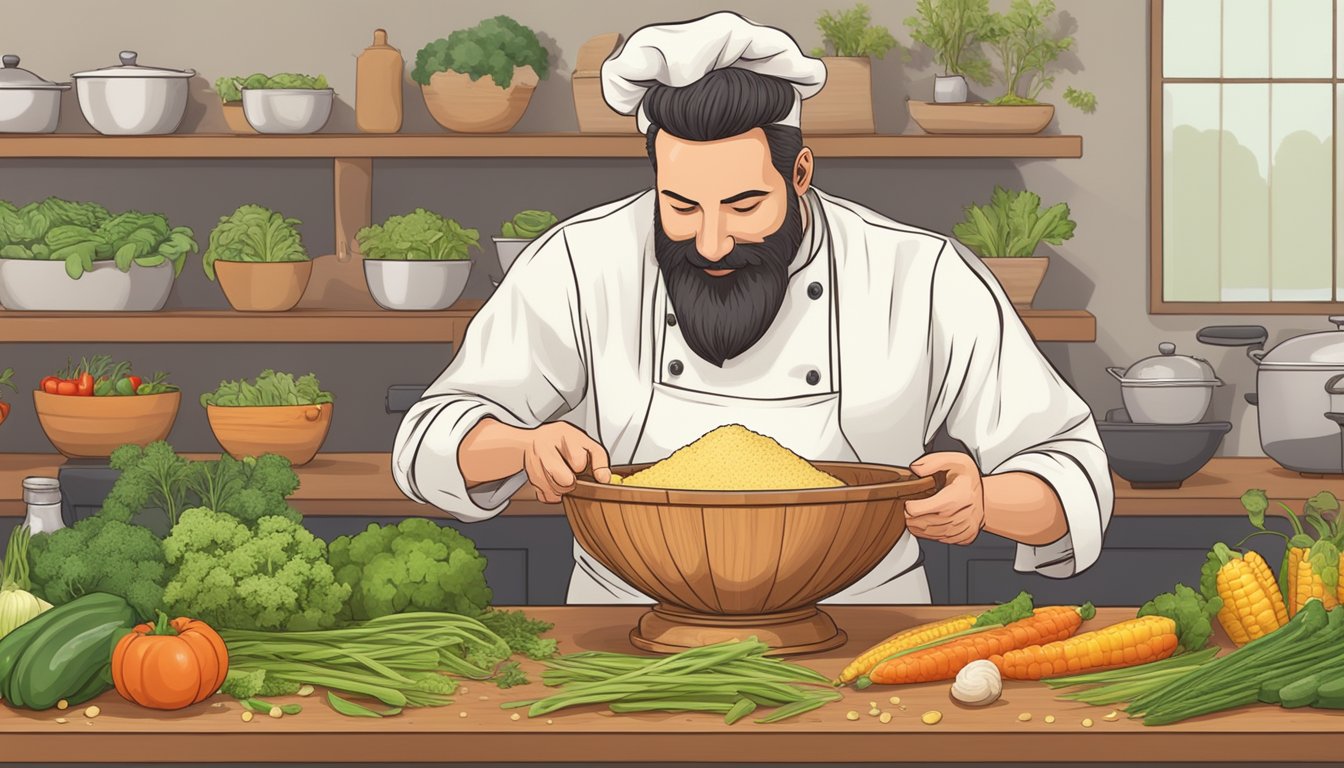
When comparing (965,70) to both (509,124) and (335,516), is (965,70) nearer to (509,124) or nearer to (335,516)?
(509,124)

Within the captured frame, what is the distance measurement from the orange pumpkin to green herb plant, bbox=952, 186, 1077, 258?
8.04 feet

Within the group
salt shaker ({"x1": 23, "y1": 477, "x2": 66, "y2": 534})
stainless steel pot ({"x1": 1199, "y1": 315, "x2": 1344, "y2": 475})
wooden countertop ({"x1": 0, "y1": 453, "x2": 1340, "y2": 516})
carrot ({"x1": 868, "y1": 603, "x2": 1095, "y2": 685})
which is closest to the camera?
carrot ({"x1": 868, "y1": 603, "x2": 1095, "y2": 685})

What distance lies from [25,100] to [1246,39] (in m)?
2.91

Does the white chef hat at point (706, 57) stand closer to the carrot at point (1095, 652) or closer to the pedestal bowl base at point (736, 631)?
the pedestal bowl base at point (736, 631)

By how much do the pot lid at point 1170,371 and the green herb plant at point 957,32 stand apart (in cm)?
76

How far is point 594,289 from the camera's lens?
2318 mm

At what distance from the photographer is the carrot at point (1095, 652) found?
1.52m

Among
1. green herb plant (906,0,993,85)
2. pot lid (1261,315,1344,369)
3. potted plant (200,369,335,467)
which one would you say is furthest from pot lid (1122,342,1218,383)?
potted plant (200,369,335,467)

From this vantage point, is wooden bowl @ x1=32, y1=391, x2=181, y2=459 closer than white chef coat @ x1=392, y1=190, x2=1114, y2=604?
No

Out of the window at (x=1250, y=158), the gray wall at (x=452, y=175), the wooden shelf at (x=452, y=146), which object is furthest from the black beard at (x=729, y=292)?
the window at (x=1250, y=158)

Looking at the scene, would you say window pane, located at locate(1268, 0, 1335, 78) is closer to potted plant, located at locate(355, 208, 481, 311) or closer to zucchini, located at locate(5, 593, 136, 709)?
potted plant, located at locate(355, 208, 481, 311)

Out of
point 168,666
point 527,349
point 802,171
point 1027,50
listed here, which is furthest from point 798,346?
point 1027,50

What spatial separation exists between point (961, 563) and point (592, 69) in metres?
1.41

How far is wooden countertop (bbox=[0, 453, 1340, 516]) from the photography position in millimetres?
3096
